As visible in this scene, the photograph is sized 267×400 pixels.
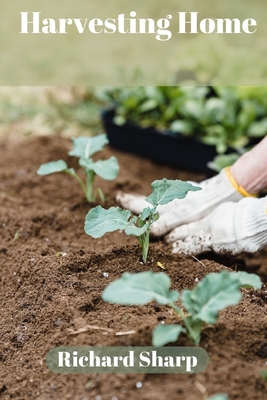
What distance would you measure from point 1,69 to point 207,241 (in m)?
3.33

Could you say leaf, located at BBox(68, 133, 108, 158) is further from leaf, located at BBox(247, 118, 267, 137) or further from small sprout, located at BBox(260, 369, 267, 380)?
small sprout, located at BBox(260, 369, 267, 380)

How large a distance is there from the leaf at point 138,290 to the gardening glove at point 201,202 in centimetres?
94

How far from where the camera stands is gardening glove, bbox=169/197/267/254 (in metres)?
2.13

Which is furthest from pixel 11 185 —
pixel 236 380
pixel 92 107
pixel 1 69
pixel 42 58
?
pixel 42 58

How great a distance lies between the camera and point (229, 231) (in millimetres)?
2186

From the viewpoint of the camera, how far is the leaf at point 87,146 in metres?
2.54

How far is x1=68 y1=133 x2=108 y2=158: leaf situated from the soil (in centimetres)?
26

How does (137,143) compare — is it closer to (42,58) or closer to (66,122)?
(66,122)

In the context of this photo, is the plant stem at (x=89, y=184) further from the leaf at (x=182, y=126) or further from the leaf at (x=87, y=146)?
the leaf at (x=182, y=126)

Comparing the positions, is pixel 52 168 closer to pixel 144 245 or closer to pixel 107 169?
pixel 107 169

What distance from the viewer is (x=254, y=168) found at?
7.61 feet

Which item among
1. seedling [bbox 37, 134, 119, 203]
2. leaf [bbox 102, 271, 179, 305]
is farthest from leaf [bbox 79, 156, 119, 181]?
leaf [bbox 102, 271, 179, 305]

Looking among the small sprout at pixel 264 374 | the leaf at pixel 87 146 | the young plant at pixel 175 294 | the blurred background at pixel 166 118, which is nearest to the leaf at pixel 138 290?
the young plant at pixel 175 294

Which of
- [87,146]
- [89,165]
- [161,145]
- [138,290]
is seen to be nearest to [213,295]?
[138,290]
